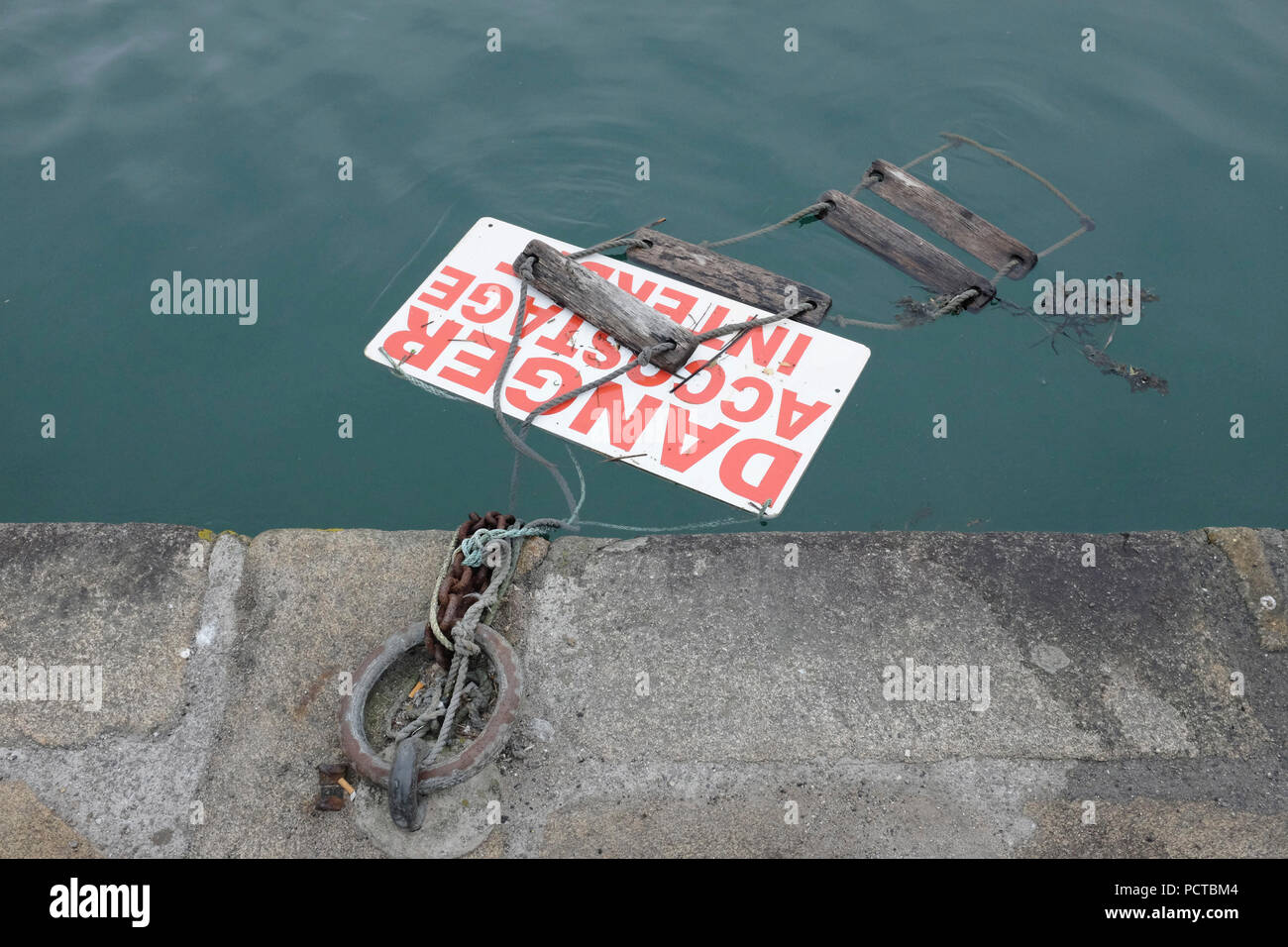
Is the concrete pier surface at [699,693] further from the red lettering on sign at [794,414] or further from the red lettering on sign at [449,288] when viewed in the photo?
the red lettering on sign at [449,288]

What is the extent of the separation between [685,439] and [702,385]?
37 centimetres

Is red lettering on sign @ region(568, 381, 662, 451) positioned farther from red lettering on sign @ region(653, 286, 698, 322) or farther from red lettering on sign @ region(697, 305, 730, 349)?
red lettering on sign @ region(653, 286, 698, 322)

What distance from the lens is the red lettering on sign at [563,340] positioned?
5012 mm

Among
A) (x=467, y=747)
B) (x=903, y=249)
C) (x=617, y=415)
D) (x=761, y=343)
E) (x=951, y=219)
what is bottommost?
(x=467, y=747)

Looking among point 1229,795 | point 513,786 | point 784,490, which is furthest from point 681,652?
point 1229,795

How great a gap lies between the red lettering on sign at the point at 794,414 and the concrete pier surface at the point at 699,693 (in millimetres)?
1212

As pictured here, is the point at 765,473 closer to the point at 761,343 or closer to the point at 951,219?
the point at 761,343

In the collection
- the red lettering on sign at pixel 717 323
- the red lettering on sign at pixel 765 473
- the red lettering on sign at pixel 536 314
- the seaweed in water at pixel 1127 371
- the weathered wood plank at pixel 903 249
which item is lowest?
the red lettering on sign at pixel 765 473

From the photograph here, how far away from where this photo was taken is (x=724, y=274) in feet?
17.8

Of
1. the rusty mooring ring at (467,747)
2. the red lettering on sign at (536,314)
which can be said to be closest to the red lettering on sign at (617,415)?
the red lettering on sign at (536,314)

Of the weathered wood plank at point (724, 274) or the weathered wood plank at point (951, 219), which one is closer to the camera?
the weathered wood plank at point (724, 274)

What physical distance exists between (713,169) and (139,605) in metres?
4.23

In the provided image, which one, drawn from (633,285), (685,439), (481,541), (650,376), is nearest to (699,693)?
(481,541)

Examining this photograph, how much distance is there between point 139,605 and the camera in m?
3.41
